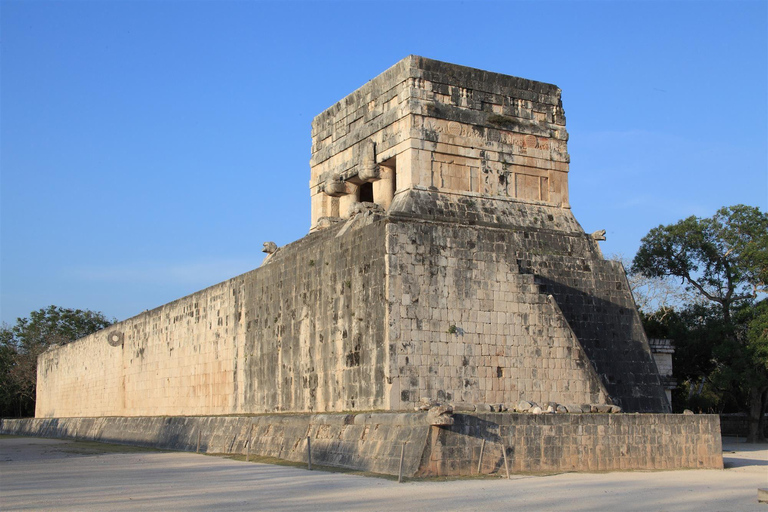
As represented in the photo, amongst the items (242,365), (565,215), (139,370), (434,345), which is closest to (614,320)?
(565,215)

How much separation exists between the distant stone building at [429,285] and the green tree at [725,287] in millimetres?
7323

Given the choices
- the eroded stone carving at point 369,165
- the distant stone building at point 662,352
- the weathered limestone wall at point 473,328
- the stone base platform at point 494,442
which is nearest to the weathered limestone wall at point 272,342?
the weathered limestone wall at point 473,328

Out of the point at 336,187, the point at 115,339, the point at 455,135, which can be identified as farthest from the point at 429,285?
the point at 115,339

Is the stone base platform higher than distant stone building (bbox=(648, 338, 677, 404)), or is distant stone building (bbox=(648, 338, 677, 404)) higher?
distant stone building (bbox=(648, 338, 677, 404))

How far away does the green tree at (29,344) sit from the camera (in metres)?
41.2

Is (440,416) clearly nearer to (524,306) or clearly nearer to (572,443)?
(572,443)

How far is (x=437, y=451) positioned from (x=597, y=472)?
249 centimetres

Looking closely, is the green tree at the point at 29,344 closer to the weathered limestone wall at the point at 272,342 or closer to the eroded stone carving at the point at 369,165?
the weathered limestone wall at the point at 272,342

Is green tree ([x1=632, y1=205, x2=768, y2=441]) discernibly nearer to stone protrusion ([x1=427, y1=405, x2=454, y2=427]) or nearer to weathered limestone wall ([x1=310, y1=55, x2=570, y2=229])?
weathered limestone wall ([x1=310, y1=55, x2=570, y2=229])

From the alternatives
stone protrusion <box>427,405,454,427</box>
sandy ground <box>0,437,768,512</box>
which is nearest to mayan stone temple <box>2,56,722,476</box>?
stone protrusion <box>427,405,454,427</box>

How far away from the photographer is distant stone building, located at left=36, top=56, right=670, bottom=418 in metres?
13.3

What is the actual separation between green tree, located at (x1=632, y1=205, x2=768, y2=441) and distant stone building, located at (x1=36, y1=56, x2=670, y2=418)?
7.32m

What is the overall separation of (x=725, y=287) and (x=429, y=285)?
1443 cm

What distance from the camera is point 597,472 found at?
39.0 ft
